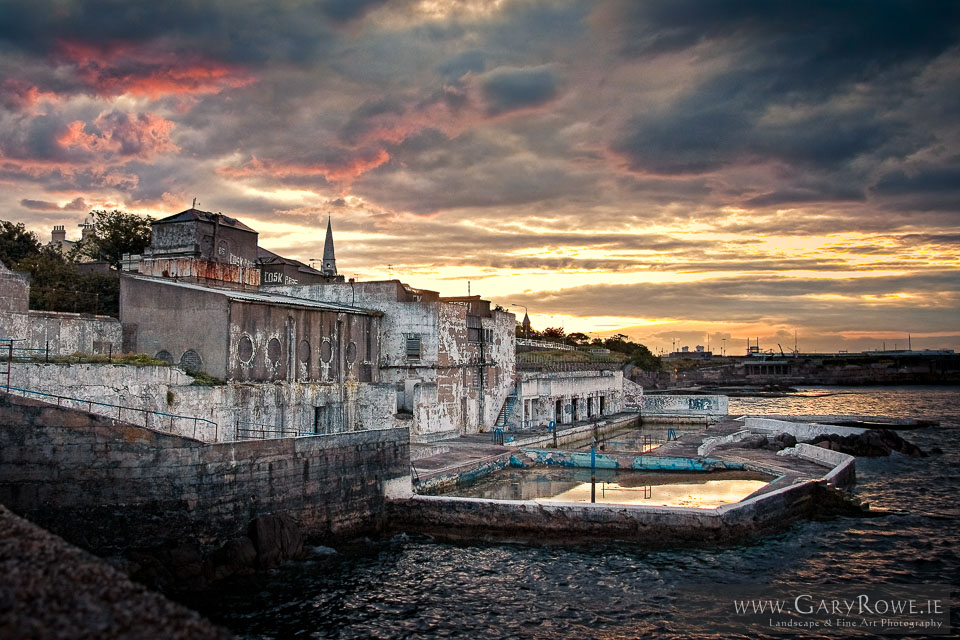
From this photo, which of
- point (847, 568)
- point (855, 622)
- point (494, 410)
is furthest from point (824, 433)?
point (855, 622)

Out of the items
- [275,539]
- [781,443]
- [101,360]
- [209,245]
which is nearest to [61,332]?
[101,360]

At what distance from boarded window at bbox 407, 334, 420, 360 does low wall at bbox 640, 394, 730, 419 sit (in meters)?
31.5

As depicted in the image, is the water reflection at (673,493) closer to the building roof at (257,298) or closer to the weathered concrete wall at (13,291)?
the building roof at (257,298)

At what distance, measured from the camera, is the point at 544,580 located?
19281mm

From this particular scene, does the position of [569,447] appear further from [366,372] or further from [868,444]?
[868,444]

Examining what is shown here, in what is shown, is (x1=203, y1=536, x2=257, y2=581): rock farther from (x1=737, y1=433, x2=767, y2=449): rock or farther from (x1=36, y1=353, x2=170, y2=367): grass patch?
(x1=737, y1=433, x2=767, y2=449): rock

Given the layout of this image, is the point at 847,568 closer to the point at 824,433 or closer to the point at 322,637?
the point at 322,637

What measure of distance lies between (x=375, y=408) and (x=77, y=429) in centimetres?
1714

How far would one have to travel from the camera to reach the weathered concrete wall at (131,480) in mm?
17219

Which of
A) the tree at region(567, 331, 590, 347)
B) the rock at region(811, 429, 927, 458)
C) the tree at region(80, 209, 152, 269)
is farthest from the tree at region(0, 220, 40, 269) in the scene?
the tree at region(567, 331, 590, 347)

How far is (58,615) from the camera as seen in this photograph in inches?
243

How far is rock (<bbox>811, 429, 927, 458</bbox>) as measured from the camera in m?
41.8

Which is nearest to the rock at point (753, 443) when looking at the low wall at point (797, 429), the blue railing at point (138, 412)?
the low wall at point (797, 429)

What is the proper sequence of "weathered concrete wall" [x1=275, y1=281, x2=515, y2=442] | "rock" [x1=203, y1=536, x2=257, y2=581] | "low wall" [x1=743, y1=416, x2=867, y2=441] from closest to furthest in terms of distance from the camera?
"rock" [x1=203, y1=536, x2=257, y2=581]
"weathered concrete wall" [x1=275, y1=281, x2=515, y2=442]
"low wall" [x1=743, y1=416, x2=867, y2=441]
